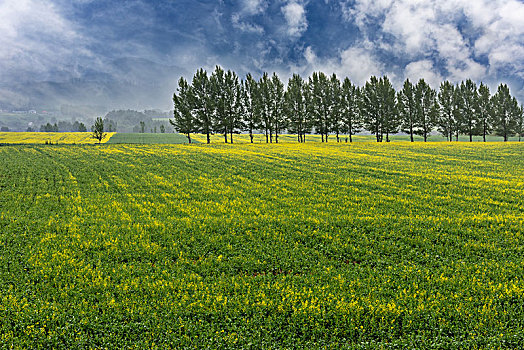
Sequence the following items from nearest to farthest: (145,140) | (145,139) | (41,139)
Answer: (41,139), (145,140), (145,139)

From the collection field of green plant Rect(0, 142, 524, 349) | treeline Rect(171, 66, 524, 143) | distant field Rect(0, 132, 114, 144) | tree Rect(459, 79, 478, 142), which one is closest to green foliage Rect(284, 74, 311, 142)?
treeline Rect(171, 66, 524, 143)

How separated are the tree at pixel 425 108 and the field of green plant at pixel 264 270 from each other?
7932cm

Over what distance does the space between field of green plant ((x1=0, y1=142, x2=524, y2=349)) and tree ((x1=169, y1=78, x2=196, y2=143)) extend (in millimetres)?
61963

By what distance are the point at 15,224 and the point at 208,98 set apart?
69759mm

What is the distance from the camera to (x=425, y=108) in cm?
8969

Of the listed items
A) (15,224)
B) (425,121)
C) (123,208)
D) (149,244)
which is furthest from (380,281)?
(425,121)

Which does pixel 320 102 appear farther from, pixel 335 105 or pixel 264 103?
pixel 264 103

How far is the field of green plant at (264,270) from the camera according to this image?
6.68 metres

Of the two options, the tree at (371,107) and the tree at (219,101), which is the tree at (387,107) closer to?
the tree at (371,107)

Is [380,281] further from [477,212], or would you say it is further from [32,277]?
[32,277]

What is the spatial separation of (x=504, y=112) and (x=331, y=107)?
60274mm

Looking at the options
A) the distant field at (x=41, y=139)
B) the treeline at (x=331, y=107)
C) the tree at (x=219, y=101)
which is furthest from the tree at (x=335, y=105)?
the distant field at (x=41, y=139)

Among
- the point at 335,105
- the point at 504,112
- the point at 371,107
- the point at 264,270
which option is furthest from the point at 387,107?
the point at 264,270

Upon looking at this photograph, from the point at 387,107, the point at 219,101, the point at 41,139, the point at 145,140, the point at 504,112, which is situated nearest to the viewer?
the point at 219,101
